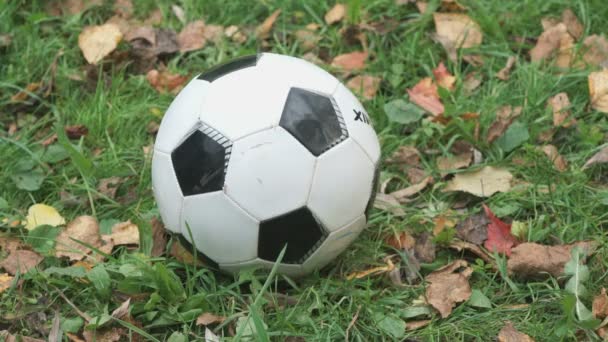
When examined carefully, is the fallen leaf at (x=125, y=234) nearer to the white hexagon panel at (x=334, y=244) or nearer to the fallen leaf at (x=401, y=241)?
the white hexagon panel at (x=334, y=244)

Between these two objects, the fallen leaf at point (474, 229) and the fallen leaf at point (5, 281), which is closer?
the fallen leaf at point (5, 281)

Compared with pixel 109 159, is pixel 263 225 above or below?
above

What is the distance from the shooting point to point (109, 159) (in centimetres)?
325

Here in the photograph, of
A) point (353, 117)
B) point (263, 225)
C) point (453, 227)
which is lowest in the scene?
point (453, 227)

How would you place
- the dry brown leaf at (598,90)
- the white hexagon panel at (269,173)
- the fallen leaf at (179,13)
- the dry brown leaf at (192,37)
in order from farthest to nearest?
1. the fallen leaf at (179,13)
2. the dry brown leaf at (192,37)
3. the dry brown leaf at (598,90)
4. the white hexagon panel at (269,173)

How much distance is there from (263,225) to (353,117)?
0.47 meters

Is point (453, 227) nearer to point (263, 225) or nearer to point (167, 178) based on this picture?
point (263, 225)

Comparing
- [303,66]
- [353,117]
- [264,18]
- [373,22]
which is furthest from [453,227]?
[264,18]

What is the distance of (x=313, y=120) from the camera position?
244 centimetres

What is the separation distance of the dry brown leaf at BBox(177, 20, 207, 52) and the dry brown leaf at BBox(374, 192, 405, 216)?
132 centimetres

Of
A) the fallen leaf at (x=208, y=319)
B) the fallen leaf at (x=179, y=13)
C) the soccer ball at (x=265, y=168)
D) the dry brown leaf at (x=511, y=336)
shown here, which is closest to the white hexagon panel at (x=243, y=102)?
the soccer ball at (x=265, y=168)

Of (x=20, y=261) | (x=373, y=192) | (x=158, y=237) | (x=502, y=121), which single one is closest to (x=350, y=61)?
(x=502, y=121)

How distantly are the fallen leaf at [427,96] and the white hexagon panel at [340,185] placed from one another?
0.92 metres

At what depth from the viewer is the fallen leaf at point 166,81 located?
361 cm
